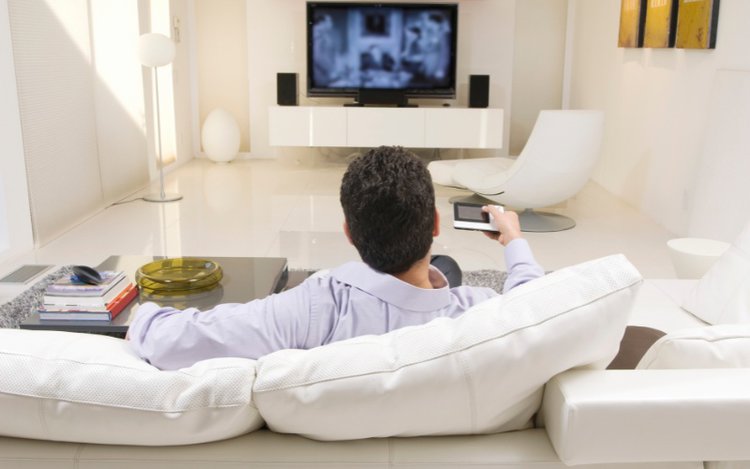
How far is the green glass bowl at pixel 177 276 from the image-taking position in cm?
271

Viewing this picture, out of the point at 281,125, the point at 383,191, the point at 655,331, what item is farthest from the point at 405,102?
the point at 383,191

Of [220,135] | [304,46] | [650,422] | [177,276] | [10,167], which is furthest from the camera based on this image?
[304,46]

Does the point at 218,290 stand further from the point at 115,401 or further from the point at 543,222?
the point at 543,222

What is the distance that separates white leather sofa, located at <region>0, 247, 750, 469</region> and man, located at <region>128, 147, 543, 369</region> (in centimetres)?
12

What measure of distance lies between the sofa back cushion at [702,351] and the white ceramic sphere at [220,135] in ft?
20.5

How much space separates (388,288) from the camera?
1.40 metres

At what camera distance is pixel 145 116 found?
20.1ft

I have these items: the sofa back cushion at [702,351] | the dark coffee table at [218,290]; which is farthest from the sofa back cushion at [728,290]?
the dark coffee table at [218,290]

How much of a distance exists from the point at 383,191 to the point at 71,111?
4.12 metres

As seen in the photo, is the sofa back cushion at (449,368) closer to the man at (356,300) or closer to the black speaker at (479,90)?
the man at (356,300)

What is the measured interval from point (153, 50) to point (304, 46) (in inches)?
83.9

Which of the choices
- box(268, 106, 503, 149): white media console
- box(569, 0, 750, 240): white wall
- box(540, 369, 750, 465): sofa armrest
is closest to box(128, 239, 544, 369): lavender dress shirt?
box(540, 369, 750, 465): sofa armrest

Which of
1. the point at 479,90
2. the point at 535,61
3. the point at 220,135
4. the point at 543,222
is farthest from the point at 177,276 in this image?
the point at 535,61

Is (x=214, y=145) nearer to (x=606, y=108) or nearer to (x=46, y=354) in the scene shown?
(x=606, y=108)
